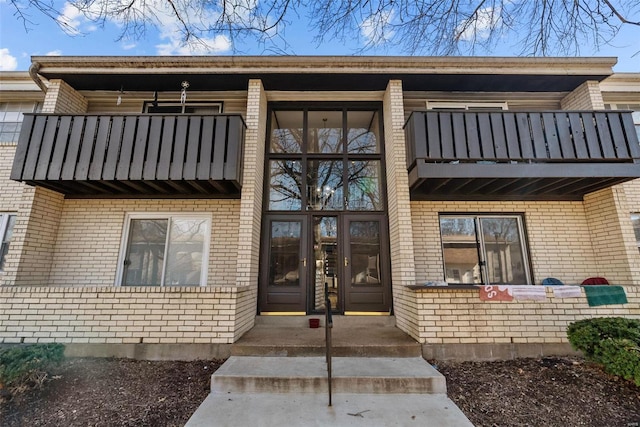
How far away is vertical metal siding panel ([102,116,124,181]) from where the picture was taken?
462 centimetres

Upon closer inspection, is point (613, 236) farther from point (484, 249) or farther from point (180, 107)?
point (180, 107)

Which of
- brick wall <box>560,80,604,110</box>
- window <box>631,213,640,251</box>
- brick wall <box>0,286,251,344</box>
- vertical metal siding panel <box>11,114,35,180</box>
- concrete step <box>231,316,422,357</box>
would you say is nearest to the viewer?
concrete step <box>231,316,422,357</box>

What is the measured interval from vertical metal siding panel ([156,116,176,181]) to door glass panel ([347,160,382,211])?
3.28m

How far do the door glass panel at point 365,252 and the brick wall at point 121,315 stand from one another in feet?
7.50

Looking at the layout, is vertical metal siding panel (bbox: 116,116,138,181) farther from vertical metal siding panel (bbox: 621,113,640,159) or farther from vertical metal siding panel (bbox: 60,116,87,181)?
vertical metal siding panel (bbox: 621,113,640,159)

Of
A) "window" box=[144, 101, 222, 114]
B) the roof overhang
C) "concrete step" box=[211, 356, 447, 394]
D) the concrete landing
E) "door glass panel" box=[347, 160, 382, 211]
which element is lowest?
the concrete landing

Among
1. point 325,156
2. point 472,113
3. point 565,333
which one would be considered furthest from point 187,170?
point 565,333

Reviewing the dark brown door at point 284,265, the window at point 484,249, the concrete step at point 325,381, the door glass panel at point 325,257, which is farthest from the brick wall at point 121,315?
the window at point 484,249

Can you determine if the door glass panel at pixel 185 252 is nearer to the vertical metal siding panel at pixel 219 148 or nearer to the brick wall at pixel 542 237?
the vertical metal siding panel at pixel 219 148

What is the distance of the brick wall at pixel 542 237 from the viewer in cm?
523

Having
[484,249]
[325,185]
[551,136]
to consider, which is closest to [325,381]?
[325,185]

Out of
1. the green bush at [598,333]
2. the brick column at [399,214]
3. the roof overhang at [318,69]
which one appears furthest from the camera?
the roof overhang at [318,69]

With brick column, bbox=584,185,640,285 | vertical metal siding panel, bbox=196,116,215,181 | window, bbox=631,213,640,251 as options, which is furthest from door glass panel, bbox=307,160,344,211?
window, bbox=631,213,640,251

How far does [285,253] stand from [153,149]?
114 inches
